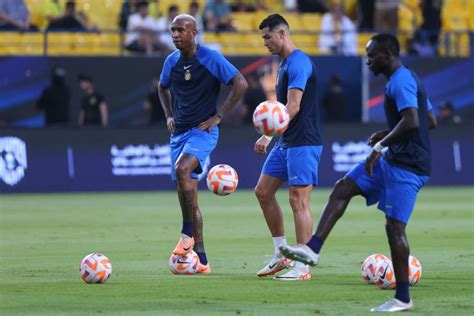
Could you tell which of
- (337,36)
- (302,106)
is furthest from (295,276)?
(337,36)

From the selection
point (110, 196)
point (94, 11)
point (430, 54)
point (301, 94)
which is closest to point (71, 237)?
point (301, 94)

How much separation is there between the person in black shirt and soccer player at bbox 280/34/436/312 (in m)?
19.8

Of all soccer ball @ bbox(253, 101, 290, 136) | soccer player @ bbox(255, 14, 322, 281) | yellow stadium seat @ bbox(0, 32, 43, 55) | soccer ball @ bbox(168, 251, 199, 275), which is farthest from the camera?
yellow stadium seat @ bbox(0, 32, 43, 55)

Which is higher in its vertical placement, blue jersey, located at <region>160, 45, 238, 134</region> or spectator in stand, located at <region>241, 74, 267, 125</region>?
blue jersey, located at <region>160, 45, 238, 134</region>

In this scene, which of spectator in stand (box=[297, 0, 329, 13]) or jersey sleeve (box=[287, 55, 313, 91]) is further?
spectator in stand (box=[297, 0, 329, 13])

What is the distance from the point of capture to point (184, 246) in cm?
1245

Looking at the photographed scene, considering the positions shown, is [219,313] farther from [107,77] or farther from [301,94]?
[107,77]

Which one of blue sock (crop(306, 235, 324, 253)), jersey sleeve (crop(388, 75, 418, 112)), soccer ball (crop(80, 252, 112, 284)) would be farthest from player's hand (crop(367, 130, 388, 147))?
soccer ball (crop(80, 252, 112, 284))

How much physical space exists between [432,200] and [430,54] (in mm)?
8514

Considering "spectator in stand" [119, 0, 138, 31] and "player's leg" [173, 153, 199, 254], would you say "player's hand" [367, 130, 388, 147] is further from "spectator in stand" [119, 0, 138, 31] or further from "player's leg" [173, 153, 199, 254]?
"spectator in stand" [119, 0, 138, 31]

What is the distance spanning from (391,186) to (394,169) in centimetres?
15

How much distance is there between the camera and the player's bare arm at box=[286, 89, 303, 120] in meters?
11.7

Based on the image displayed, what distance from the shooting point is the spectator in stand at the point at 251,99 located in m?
29.9

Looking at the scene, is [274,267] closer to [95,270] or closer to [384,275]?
[384,275]
